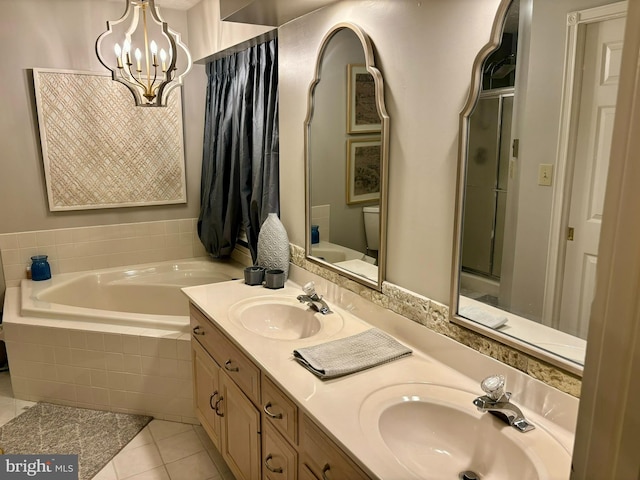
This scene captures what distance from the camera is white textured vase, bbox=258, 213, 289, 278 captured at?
2473mm

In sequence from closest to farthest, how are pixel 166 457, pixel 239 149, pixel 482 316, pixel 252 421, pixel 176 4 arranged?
pixel 482 316 < pixel 252 421 < pixel 166 457 < pixel 239 149 < pixel 176 4

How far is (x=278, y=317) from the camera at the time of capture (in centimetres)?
220

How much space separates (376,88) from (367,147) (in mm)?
227

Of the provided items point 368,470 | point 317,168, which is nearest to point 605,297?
point 368,470

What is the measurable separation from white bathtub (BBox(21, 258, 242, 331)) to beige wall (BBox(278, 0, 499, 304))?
1.91 metres

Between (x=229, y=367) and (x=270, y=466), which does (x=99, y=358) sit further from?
(x=270, y=466)

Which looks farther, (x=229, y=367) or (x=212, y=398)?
(x=212, y=398)

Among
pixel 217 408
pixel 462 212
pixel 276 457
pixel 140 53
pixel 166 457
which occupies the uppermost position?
pixel 140 53

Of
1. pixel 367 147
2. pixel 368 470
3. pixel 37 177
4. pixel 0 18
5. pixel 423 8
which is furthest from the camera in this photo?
pixel 37 177

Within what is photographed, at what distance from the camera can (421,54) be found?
161cm

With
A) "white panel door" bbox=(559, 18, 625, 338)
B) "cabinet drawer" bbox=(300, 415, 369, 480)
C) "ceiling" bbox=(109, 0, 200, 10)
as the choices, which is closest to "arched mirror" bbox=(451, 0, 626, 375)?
"white panel door" bbox=(559, 18, 625, 338)

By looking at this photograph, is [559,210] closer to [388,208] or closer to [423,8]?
[388,208]

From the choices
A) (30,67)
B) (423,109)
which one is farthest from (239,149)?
(423,109)

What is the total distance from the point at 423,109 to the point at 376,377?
87 cm
